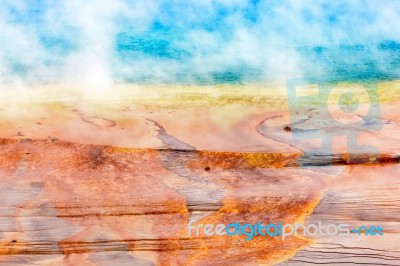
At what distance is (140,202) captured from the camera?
2.74m

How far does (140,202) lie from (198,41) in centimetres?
379

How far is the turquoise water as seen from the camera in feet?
16.9

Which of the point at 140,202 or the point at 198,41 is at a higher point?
the point at 198,41

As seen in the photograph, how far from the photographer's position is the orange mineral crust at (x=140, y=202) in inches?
97.0

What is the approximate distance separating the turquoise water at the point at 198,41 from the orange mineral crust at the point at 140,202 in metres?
1.88

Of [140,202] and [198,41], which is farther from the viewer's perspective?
[198,41]

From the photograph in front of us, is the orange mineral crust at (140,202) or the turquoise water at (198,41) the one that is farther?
the turquoise water at (198,41)

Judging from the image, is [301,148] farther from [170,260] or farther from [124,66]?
[124,66]

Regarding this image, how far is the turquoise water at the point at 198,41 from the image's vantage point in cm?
516

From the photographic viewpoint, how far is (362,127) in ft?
11.7

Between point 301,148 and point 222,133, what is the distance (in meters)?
0.56

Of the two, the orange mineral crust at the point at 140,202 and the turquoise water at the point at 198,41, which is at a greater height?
the turquoise water at the point at 198,41

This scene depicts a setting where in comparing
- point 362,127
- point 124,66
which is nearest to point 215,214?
point 362,127

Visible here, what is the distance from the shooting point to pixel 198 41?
6.21 meters
